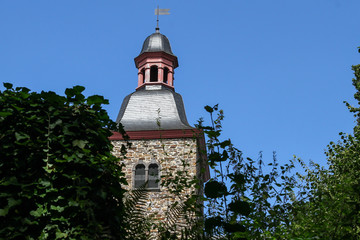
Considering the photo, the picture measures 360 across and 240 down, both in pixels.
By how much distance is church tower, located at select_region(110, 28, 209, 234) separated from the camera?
715 inches

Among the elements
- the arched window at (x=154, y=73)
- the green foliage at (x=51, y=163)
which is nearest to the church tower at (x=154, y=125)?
the arched window at (x=154, y=73)

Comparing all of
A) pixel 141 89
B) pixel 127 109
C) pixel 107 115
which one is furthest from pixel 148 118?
pixel 107 115

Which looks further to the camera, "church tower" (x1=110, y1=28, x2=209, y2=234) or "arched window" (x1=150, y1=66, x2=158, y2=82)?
"arched window" (x1=150, y1=66, x2=158, y2=82)

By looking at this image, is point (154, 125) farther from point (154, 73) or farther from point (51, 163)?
point (51, 163)

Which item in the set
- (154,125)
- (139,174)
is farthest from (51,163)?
(154,125)

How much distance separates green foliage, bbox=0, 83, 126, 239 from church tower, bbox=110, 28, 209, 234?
12.2 m

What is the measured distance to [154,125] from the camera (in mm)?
19781

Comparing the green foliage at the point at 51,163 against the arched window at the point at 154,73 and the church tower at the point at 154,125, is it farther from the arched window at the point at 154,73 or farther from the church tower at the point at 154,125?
the arched window at the point at 154,73

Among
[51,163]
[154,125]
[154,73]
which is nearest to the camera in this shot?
[51,163]

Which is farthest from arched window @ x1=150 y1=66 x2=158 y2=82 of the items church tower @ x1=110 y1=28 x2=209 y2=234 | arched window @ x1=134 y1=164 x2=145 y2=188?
arched window @ x1=134 y1=164 x2=145 y2=188

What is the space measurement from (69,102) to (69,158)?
68cm

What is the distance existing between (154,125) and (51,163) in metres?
15.4

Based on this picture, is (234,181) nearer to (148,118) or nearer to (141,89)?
(148,118)

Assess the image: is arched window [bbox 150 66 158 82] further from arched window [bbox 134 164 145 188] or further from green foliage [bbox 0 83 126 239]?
green foliage [bbox 0 83 126 239]
